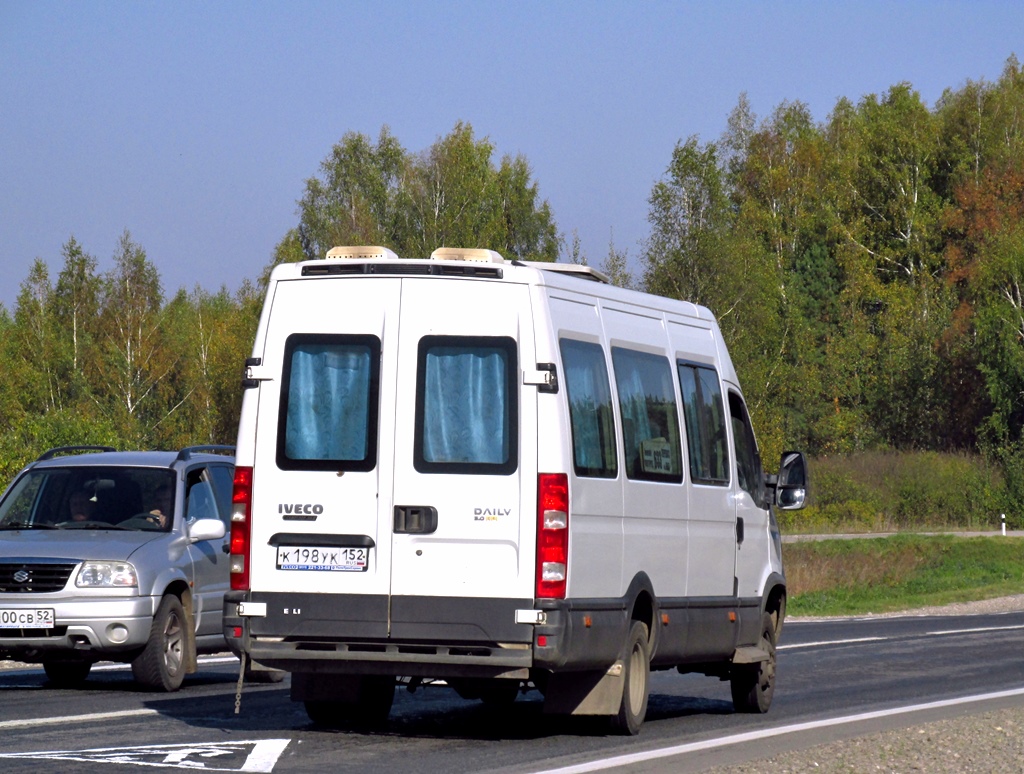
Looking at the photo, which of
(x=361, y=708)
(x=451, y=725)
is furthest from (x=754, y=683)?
(x=361, y=708)

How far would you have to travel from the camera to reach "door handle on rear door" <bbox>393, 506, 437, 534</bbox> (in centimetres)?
912

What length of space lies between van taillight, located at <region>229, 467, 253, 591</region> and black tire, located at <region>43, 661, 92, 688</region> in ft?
16.6

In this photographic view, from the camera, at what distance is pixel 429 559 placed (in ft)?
29.9

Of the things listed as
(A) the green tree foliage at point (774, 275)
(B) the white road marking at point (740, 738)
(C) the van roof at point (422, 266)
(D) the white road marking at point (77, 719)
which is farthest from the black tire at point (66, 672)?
(A) the green tree foliage at point (774, 275)

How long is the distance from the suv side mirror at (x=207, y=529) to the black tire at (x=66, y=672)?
5.06 feet

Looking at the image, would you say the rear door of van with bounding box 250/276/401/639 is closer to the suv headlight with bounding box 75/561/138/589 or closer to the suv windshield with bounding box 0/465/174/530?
the suv headlight with bounding box 75/561/138/589

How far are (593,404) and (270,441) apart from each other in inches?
75.1

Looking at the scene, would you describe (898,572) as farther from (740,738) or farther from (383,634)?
(383,634)

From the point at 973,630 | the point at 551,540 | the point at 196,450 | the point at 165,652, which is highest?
the point at 196,450

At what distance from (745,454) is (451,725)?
3174 mm

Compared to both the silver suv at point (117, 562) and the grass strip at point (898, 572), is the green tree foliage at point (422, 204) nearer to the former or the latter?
the grass strip at point (898, 572)

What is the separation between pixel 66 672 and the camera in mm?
14070

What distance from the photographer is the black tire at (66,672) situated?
549 inches

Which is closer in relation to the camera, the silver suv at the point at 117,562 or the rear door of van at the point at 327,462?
the rear door of van at the point at 327,462
